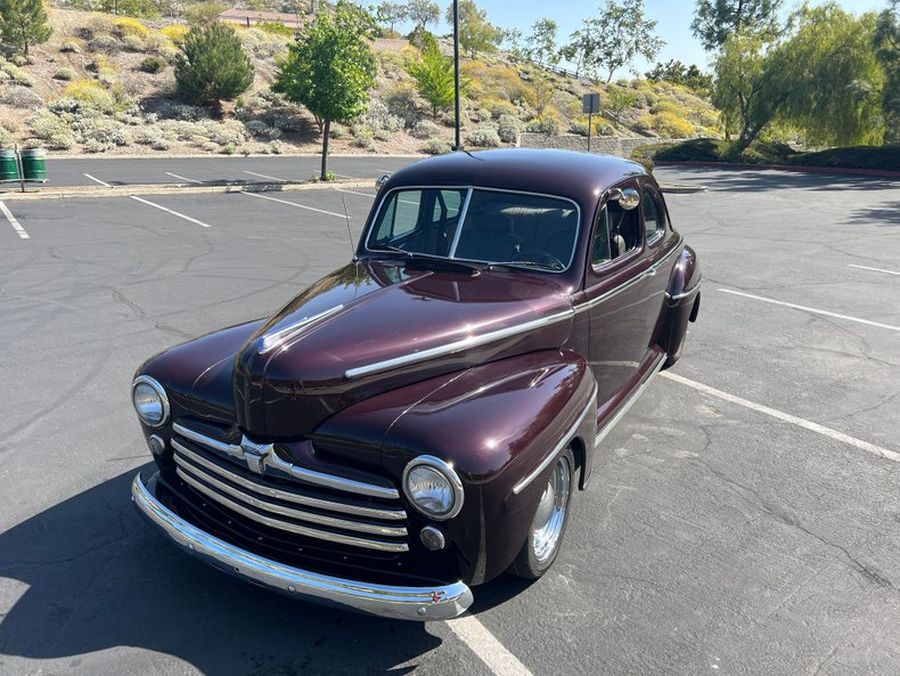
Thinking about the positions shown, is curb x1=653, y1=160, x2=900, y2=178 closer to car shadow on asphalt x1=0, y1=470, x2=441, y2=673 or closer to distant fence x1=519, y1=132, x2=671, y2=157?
distant fence x1=519, y1=132, x2=671, y2=157

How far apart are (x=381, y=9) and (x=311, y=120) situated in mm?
13944

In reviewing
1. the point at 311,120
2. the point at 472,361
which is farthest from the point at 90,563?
the point at 311,120

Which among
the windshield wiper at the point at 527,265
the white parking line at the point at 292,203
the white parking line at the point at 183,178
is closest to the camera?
the windshield wiper at the point at 527,265

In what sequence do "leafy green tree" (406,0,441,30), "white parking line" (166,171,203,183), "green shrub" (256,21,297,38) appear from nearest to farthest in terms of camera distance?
1. "white parking line" (166,171,203,183)
2. "green shrub" (256,21,297,38)
3. "leafy green tree" (406,0,441,30)

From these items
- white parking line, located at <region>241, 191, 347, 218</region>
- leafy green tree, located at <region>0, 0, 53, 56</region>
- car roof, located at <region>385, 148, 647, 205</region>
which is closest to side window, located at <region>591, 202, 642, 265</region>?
car roof, located at <region>385, 148, 647, 205</region>

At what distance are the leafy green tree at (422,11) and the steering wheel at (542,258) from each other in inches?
3985

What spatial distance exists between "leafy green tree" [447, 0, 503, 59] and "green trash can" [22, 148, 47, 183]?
58.3 metres

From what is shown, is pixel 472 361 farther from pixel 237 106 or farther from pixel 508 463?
pixel 237 106

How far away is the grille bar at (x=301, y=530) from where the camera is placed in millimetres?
2740

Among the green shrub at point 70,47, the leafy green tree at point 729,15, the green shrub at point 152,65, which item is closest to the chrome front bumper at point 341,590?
the green shrub at point 152,65

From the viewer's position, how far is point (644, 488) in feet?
13.7

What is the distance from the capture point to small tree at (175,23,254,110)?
31.0m

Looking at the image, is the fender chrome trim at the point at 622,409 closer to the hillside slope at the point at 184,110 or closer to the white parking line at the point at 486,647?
the white parking line at the point at 486,647

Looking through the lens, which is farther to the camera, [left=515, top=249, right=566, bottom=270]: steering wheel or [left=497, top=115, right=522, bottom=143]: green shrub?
[left=497, top=115, right=522, bottom=143]: green shrub
